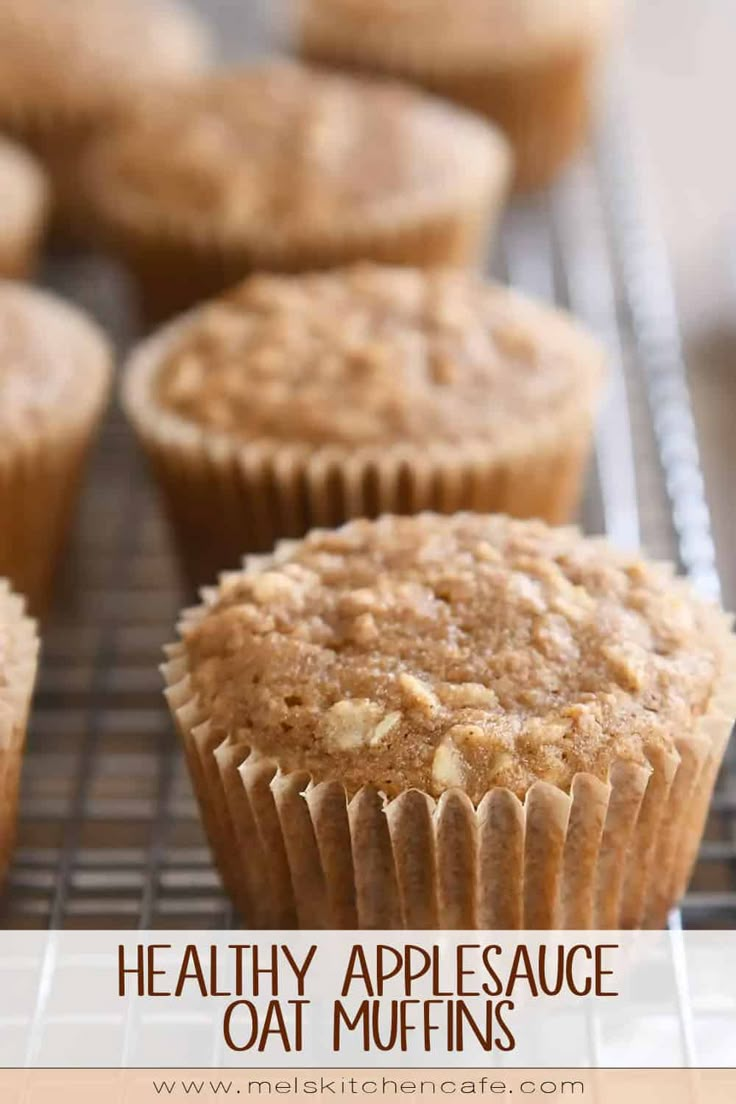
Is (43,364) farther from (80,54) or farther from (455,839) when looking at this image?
(80,54)

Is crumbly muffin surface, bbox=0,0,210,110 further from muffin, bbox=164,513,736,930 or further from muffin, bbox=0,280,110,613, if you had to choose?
muffin, bbox=164,513,736,930

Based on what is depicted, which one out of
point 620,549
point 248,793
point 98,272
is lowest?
point 98,272

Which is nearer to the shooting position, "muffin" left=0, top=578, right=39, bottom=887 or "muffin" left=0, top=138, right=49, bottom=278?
"muffin" left=0, top=578, right=39, bottom=887

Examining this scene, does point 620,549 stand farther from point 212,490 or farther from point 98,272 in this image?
point 98,272

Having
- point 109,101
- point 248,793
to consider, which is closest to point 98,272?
point 109,101

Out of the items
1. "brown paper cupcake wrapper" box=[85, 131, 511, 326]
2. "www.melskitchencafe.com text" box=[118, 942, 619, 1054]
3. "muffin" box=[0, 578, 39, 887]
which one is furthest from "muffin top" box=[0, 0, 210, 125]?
"www.melskitchencafe.com text" box=[118, 942, 619, 1054]

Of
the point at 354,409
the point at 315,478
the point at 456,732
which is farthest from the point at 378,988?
the point at 354,409

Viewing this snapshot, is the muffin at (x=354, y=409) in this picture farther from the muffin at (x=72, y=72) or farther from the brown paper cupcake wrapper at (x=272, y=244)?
the muffin at (x=72, y=72)
